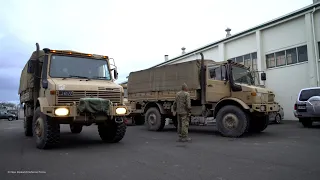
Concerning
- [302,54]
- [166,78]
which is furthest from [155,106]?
[302,54]

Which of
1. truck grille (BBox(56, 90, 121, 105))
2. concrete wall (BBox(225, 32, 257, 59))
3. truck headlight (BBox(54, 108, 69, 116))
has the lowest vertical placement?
truck headlight (BBox(54, 108, 69, 116))

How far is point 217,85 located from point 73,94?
5.66 metres

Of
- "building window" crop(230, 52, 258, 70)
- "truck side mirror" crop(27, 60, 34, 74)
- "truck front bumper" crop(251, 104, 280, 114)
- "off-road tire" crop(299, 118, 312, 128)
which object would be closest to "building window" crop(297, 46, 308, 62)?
"building window" crop(230, 52, 258, 70)

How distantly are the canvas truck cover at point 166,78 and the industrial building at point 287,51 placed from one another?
22.2 feet

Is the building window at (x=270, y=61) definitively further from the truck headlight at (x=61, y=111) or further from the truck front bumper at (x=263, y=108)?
the truck headlight at (x=61, y=111)

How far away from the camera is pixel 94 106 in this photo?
7188 mm

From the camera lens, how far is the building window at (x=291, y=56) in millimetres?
17031

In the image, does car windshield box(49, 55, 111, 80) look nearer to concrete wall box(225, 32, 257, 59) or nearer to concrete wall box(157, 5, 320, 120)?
concrete wall box(157, 5, 320, 120)

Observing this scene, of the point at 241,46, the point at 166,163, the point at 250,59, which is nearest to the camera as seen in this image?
the point at 166,163

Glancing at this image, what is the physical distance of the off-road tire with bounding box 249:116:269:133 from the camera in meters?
11.0

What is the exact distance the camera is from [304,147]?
731cm

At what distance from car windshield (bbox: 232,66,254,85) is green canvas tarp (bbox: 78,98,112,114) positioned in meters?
5.44

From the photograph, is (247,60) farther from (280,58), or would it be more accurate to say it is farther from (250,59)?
(280,58)

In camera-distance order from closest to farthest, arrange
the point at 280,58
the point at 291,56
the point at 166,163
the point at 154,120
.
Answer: the point at 166,163 < the point at 154,120 < the point at 291,56 < the point at 280,58
